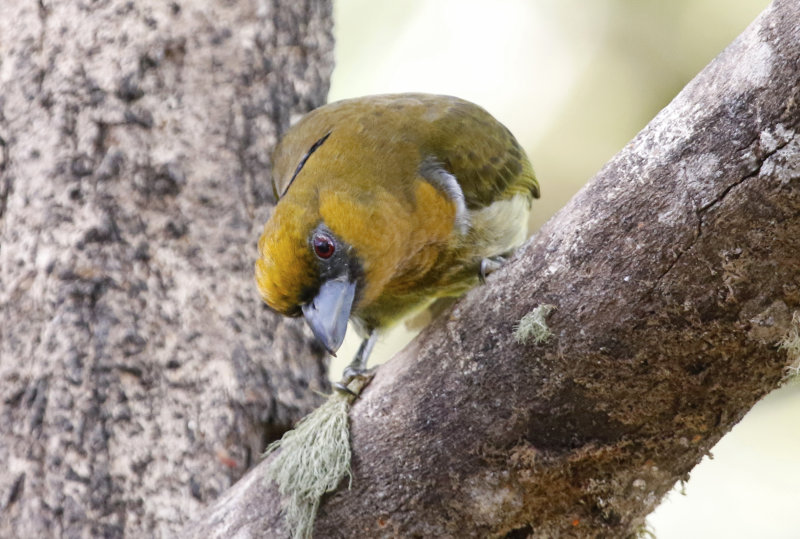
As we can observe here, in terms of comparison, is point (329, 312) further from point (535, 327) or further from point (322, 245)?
point (535, 327)

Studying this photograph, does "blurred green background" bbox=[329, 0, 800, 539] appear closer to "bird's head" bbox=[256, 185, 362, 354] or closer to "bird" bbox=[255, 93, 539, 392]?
"bird" bbox=[255, 93, 539, 392]

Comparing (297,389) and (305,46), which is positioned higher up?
(305,46)

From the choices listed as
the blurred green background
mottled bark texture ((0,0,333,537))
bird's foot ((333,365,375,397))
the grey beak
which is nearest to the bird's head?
the grey beak

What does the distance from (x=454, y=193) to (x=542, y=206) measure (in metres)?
1.83

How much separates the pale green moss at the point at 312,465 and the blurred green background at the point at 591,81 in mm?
2382

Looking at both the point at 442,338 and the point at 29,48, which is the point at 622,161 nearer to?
the point at 442,338

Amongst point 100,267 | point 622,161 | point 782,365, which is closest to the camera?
point 782,365

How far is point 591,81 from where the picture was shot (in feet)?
15.1

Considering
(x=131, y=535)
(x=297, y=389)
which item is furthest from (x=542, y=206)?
(x=131, y=535)

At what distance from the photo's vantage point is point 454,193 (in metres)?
2.68

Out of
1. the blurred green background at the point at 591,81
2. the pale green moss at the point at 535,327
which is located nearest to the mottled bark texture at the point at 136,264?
the pale green moss at the point at 535,327

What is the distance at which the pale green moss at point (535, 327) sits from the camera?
5.93 feet

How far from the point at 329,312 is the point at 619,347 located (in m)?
0.85

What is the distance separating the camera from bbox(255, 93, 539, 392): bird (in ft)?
7.43
